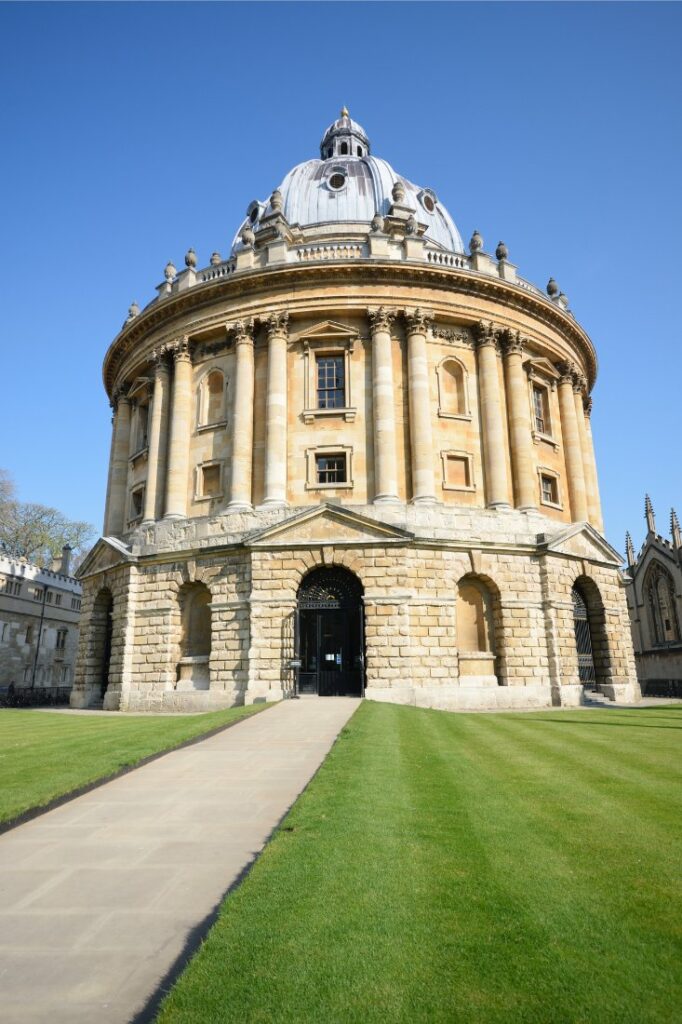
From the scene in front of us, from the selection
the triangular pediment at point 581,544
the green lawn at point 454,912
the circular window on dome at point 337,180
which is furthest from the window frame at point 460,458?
the circular window on dome at point 337,180

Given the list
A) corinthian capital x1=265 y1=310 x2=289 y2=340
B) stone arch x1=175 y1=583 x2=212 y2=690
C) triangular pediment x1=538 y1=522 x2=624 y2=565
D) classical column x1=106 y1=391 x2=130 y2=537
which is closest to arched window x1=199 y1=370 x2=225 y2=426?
corinthian capital x1=265 y1=310 x2=289 y2=340

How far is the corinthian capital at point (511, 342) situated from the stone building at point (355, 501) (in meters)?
0.07

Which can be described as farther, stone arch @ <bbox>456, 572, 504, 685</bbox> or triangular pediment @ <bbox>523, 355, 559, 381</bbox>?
triangular pediment @ <bbox>523, 355, 559, 381</bbox>

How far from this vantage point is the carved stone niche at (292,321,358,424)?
94.7ft

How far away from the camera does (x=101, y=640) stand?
31.9 metres

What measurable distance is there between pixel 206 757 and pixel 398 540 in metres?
15.8

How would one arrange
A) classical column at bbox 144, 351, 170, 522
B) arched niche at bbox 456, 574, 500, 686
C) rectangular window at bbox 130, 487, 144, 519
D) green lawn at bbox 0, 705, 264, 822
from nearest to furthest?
1. green lawn at bbox 0, 705, 264, 822
2. arched niche at bbox 456, 574, 500, 686
3. classical column at bbox 144, 351, 170, 522
4. rectangular window at bbox 130, 487, 144, 519

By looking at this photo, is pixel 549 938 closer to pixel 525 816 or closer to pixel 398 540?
pixel 525 816

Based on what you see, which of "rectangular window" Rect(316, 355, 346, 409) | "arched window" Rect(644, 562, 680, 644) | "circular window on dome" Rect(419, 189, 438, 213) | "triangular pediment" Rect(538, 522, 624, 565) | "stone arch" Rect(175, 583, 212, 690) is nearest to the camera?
"stone arch" Rect(175, 583, 212, 690)

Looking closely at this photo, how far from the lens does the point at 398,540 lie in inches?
998

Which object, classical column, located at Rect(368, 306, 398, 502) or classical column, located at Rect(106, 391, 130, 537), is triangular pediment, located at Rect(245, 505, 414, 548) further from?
classical column, located at Rect(106, 391, 130, 537)

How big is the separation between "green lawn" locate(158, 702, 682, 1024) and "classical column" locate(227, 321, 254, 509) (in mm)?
20466

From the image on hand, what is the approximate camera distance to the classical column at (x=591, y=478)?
3441 cm

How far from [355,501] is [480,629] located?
7418mm
